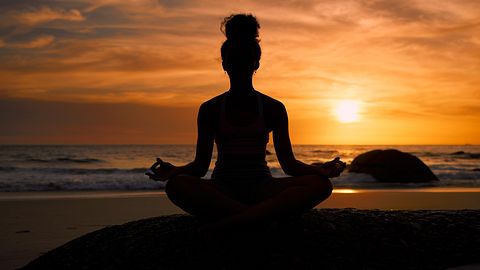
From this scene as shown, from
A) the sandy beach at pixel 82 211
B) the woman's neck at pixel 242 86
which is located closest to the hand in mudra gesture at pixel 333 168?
the woman's neck at pixel 242 86

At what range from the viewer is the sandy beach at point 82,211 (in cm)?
662

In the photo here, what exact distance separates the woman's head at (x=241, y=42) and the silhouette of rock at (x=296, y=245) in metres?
1.40

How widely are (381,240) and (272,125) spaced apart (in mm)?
1470

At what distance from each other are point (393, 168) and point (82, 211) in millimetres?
11537

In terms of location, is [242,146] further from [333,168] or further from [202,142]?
[333,168]

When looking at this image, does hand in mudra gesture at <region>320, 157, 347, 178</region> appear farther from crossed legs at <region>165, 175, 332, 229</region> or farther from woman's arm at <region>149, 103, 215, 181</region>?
woman's arm at <region>149, 103, 215, 181</region>

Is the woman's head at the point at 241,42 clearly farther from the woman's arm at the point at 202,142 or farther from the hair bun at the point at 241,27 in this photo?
the woman's arm at the point at 202,142

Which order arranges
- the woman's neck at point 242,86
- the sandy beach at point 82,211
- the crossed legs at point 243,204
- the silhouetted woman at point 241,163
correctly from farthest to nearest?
the sandy beach at point 82,211, the woman's neck at point 242,86, the silhouetted woman at point 241,163, the crossed legs at point 243,204

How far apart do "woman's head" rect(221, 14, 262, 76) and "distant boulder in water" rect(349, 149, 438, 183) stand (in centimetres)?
1454

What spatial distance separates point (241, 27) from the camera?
4090 mm

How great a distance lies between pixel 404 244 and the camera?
4.61 metres

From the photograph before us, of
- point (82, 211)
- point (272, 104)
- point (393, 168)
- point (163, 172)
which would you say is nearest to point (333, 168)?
point (272, 104)

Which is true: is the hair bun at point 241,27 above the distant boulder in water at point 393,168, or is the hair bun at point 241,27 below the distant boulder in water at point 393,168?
above

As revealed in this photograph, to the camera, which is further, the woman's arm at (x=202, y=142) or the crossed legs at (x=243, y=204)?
the woman's arm at (x=202, y=142)
